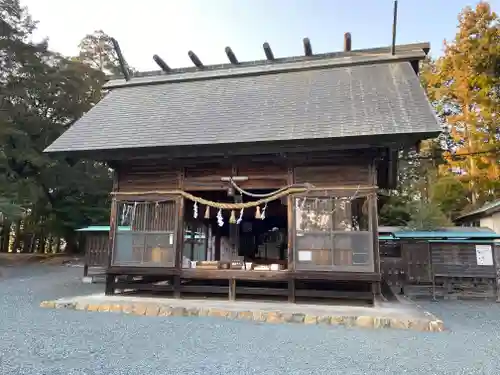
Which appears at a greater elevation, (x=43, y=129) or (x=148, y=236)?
(x=43, y=129)

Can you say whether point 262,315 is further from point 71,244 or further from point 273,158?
point 71,244

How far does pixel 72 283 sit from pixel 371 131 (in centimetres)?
980

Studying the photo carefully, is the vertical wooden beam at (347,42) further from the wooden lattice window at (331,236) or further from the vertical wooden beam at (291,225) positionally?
the wooden lattice window at (331,236)

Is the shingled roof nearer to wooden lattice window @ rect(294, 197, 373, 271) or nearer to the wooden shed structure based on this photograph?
wooden lattice window @ rect(294, 197, 373, 271)

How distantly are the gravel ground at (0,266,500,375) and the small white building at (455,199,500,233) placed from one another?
33.0 feet

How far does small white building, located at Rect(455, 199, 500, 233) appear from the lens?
14134mm

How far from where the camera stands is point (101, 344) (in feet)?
13.6

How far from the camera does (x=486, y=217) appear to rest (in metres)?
16.1

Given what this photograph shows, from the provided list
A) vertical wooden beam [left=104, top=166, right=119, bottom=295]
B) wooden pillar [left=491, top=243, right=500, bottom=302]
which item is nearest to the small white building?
wooden pillar [left=491, top=243, right=500, bottom=302]

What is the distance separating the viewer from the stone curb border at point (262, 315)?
5.14m

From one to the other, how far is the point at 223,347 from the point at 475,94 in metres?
18.2

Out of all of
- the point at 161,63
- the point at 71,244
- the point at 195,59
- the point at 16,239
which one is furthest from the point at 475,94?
the point at 16,239

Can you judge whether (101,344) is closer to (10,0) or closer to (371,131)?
(371,131)

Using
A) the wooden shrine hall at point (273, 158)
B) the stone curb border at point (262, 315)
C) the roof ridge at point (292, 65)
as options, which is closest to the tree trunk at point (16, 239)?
the roof ridge at point (292, 65)
